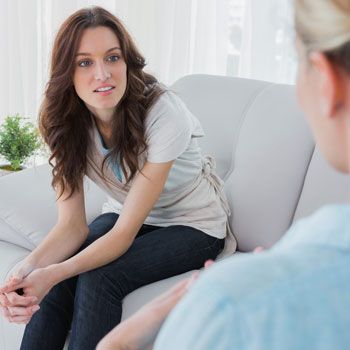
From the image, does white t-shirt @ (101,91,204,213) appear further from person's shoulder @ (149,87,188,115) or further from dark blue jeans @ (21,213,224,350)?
dark blue jeans @ (21,213,224,350)

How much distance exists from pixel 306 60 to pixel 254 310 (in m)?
0.24

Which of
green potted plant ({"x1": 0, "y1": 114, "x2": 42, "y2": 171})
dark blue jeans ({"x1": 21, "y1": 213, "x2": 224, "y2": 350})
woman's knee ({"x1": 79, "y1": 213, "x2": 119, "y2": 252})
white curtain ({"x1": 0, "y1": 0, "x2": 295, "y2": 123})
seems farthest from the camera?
white curtain ({"x1": 0, "y1": 0, "x2": 295, "y2": 123})

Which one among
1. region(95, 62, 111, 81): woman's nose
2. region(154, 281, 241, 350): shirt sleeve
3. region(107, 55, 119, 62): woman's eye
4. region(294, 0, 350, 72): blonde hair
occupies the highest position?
region(294, 0, 350, 72): blonde hair

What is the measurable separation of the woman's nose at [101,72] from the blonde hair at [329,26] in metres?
1.12

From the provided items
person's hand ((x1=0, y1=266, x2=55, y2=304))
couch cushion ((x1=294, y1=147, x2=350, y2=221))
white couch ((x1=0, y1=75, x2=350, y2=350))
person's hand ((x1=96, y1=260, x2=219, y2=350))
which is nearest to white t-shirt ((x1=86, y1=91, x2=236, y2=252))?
white couch ((x1=0, y1=75, x2=350, y2=350))

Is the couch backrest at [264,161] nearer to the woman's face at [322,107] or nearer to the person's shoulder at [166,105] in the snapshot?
the person's shoulder at [166,105]

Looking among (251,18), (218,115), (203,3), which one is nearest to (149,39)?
(203,3)

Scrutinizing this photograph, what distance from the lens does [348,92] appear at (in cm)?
57

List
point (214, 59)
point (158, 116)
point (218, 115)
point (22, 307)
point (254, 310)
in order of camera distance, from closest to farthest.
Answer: point (254, 310)
point (22, 307)
point (158, 116)
point (218, 115)
point (214, 59)

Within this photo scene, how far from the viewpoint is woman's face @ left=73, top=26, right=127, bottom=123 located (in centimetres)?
168

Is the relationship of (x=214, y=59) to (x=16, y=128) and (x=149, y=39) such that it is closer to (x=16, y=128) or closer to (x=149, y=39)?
(x=149, y=39)

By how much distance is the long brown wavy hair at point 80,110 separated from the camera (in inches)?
66.5

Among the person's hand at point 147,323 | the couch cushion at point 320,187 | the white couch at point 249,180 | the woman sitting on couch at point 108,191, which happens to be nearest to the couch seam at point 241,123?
the white couch at point 249,180

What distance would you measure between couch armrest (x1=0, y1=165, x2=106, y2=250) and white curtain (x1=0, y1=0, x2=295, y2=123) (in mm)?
672
